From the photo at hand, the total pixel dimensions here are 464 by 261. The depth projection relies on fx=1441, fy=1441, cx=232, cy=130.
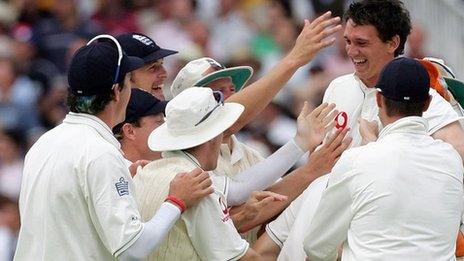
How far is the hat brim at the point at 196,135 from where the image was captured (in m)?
6.23

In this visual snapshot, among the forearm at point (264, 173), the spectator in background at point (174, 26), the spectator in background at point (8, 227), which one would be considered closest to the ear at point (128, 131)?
the forearm at point (264, 173)

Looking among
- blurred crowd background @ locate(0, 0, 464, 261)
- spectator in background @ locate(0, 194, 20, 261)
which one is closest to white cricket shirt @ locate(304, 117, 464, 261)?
spectator in background @ locate(0, 194, 20, 261)

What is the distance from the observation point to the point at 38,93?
12391mm

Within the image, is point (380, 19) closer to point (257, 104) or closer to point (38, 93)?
point (257, 104)

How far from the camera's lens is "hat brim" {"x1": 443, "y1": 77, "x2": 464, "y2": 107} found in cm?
730

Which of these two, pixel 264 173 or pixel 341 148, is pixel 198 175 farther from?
pixel 341 148

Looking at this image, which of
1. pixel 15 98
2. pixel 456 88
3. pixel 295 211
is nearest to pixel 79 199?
pixel 295 211

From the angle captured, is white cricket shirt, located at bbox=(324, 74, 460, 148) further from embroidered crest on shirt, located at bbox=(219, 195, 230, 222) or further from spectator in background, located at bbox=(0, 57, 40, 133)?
spectator in background, located at bbox=(0, 57, 40, 133)

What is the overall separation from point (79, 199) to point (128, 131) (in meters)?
1.24

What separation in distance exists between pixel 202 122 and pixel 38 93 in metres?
6.26

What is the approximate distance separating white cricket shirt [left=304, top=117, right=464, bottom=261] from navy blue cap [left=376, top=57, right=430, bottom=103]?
0.32ft

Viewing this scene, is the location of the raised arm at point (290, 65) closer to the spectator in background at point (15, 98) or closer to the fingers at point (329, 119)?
the fingers at point (329, 119)

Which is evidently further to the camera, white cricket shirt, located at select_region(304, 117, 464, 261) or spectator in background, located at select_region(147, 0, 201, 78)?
spectator in background, located at select_region(147, 0, 201, 78)

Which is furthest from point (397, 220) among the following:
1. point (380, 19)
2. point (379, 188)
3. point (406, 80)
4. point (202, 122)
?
point (380, 19)
